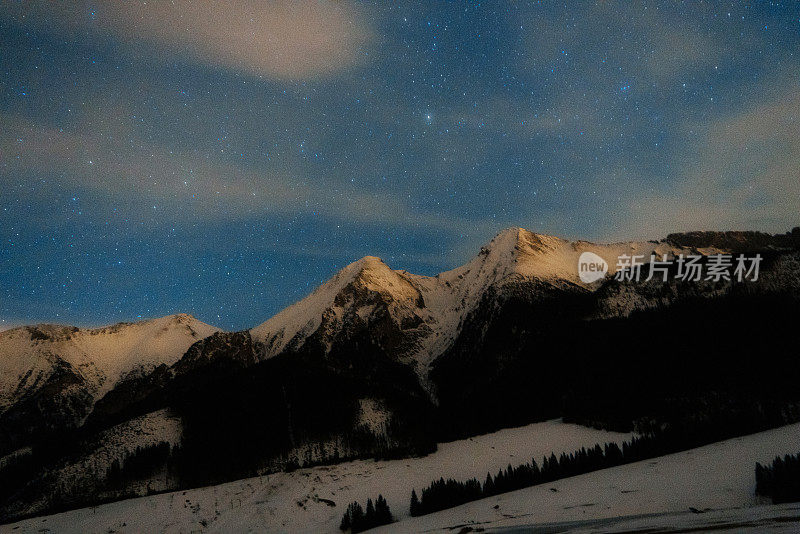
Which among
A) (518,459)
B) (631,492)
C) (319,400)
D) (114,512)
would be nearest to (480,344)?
(319,400)

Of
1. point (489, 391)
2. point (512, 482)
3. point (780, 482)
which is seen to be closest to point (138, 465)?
point (489, 391)

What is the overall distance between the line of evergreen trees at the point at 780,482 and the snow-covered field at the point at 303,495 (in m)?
46.7

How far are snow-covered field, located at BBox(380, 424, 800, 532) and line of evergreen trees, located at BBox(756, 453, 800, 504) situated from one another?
0.59 metres

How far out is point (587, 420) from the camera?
96.2 metres

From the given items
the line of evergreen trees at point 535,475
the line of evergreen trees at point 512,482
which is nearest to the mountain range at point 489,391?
the line of evergreen trees at point 535,475

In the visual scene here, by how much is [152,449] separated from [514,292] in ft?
481

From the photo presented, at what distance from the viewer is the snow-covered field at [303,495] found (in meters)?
64.5

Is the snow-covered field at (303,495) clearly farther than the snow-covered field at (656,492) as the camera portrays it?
Yes

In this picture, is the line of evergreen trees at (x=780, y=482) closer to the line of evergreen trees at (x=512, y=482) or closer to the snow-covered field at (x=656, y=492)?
the snow-covered field at (x=656, y=492)

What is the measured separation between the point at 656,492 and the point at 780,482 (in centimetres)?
555

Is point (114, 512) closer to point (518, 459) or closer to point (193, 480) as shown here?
point (193, 480)

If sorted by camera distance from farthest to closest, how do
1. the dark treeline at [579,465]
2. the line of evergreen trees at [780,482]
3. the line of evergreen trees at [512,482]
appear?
the dark treeline at [579,465] < the line of evergreen trees at [512,482] < the line of evergreen trees at [780,482]

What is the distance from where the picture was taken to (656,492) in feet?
69.6

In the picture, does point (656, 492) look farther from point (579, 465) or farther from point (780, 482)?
point (579, 465)
